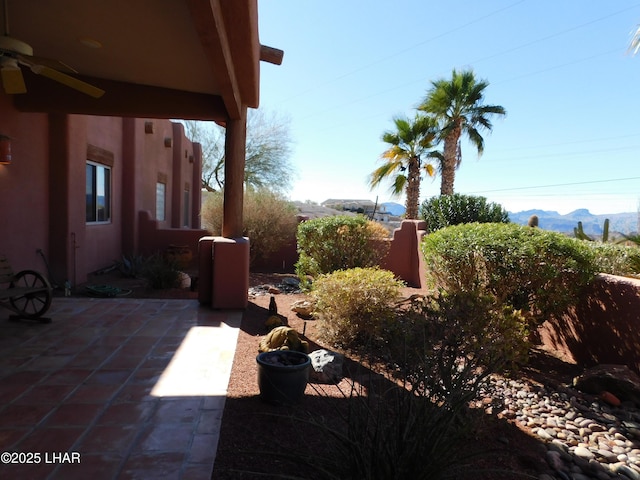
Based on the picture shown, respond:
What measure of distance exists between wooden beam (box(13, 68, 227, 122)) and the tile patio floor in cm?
289

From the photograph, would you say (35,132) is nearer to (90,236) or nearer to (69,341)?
(90,236)

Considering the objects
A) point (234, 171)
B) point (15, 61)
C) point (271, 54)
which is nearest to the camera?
point (15, 61)

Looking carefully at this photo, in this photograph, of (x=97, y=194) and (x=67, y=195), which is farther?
(x=97, y=194)

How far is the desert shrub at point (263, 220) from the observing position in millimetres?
10719

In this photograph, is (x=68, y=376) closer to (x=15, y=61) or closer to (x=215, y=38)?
(x=15, y=61)

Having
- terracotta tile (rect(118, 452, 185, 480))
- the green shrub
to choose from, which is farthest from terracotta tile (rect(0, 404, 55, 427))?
the green shrub

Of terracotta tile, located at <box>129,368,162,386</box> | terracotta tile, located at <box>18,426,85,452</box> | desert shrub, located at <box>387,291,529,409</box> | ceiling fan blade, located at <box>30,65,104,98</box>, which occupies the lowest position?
terracotta tile, located at <box>129,368,162,386</box>

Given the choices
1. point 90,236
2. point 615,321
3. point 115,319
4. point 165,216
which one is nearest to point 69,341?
point 115,319

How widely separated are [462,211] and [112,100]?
26.1 ft

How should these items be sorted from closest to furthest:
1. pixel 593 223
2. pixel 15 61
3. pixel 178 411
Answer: pixel 178 411 < pixel 15 61 < pixel 593 223

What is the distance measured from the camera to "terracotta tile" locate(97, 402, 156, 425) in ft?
9.32

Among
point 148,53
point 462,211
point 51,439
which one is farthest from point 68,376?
point 462,211

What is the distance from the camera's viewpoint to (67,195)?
22.7 ft

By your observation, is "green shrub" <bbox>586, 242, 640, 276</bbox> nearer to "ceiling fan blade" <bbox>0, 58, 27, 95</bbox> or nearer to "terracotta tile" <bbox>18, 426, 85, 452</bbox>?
"terracotta tile" <bbox>18, 426, 85, 452</bbox>
